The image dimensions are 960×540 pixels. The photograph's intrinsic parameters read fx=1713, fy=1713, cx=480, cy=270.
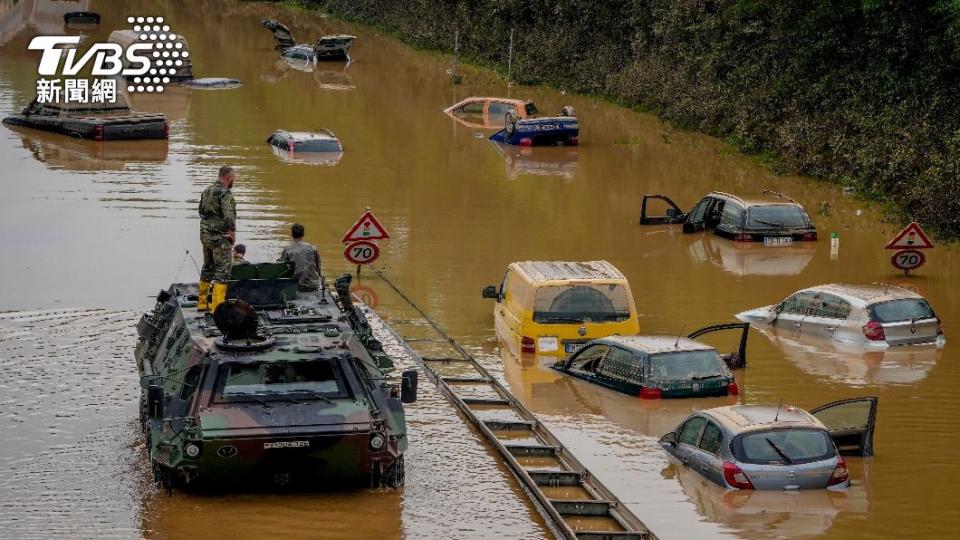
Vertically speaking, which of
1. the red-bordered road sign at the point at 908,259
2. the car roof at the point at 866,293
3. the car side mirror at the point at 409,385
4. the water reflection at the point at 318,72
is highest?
the water reflection at the point at 318,72

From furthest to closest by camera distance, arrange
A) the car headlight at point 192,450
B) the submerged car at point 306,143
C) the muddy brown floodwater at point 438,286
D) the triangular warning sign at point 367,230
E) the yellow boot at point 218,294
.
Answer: the submerged car at point 306,143, the triangular warning sign at point 367,230, the yellow boot at point 218,294, the muddy brown floodwater at point 438,286, the car headlight at point 192,450

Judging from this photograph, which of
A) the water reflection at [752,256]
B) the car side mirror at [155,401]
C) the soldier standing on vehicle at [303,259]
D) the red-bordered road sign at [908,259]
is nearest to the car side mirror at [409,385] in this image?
the car side mirror at [155,401]

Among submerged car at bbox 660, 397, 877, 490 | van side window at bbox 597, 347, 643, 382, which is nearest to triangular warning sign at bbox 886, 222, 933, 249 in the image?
van side window at bbox 597, 347, 643, 382

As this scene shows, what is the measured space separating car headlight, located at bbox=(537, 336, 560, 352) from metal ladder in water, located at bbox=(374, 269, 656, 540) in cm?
100

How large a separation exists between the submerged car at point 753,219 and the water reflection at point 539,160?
352 inches

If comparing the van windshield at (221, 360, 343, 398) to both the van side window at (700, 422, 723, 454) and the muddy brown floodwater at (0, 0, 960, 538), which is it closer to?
the muddy brown floodwater at (0, 0, 960, 538)

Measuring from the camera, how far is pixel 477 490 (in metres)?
20.1

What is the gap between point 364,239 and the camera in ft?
109

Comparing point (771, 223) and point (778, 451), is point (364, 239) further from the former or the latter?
point (778, 451)

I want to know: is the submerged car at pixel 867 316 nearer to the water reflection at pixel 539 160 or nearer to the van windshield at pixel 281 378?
the van windshield at pixel 281 378

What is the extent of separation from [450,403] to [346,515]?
581cm

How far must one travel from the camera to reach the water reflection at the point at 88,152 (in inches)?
2004

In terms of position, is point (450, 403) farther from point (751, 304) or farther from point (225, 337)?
point (751, 304)

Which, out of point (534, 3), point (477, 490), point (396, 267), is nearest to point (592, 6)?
point (534, 3)
